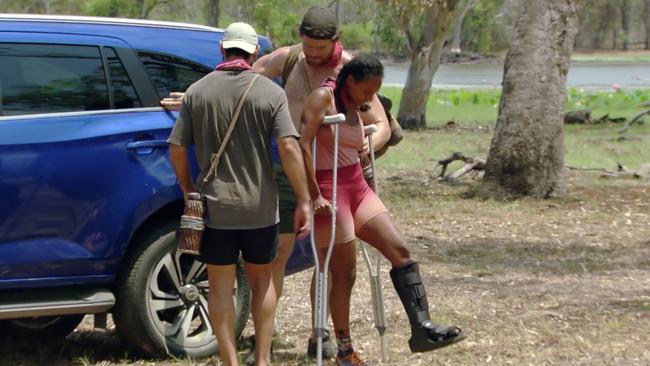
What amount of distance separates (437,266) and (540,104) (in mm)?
3559

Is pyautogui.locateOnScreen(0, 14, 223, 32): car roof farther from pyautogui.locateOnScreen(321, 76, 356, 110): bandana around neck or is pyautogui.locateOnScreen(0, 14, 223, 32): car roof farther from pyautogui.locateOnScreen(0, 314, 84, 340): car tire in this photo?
pyautogui.locateOnScreen(0, 314, 84, 340): car tire

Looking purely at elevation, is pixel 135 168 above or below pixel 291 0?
above

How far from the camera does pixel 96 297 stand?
593 cm

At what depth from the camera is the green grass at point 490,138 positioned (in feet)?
55.2

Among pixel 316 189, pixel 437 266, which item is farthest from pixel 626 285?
pixel 316 189

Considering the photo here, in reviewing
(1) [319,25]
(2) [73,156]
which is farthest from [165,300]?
(1) [319,25]

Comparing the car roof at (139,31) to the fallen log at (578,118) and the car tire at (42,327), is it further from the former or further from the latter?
the fallen log at (578,118)

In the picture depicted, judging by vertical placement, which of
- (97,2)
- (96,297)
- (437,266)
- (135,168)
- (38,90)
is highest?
(38,90)

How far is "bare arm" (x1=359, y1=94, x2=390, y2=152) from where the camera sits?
237 inches

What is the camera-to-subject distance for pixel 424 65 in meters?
24.5

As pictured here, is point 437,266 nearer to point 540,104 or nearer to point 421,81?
point 540,104

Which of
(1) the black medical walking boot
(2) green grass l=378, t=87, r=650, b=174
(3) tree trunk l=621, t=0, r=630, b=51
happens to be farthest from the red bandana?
(3) tree trunk l=621, t=0, r=630, b=51

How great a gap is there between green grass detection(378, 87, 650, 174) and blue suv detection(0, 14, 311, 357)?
9187mm

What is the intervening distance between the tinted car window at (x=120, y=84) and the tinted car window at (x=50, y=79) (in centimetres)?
5
